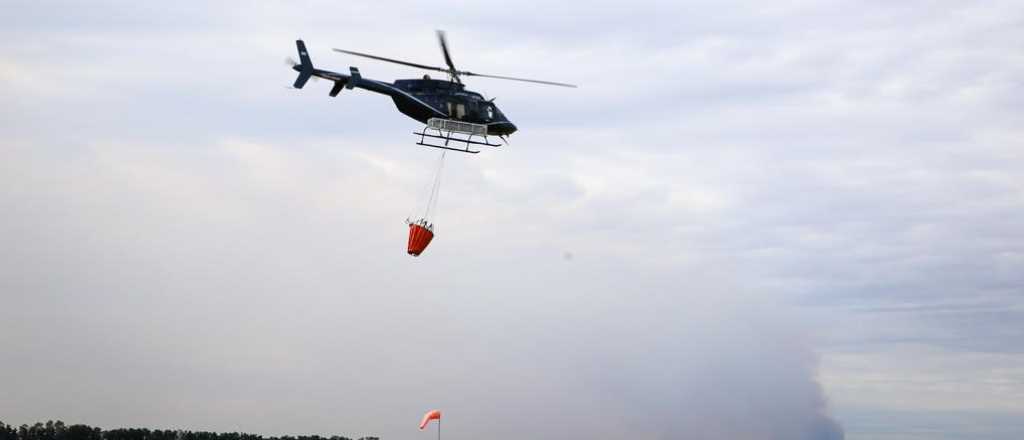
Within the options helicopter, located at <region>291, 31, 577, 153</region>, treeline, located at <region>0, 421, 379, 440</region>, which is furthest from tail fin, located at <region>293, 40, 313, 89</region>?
treeline, located at <region>0, 421, 379, 440</region>

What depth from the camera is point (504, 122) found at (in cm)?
8788

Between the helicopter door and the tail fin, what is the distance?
10.0m

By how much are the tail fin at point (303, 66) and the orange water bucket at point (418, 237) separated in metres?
13.3

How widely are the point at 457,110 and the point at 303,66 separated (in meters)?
11.1

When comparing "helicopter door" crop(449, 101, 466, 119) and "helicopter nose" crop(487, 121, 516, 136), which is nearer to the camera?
"helicopter door" crop(449, 101, 466, 119)

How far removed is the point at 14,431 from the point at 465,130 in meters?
103

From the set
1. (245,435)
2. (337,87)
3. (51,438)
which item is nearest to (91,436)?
(51,438)

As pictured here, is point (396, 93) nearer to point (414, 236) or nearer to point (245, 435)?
point (414, 236)

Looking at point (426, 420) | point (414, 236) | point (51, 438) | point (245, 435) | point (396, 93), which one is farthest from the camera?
point (245, 435)

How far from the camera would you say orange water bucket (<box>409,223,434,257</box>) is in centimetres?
8088

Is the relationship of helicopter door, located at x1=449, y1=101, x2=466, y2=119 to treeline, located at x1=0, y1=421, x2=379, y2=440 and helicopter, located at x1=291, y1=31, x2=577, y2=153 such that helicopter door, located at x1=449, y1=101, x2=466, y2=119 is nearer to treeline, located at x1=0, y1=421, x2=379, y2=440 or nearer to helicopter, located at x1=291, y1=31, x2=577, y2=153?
helicopter, located at x1=291, y1=31, x2=577, y2=153

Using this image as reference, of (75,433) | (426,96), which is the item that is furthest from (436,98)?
(75,433)

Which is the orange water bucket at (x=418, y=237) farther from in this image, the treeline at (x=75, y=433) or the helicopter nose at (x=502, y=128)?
the treeline at (x=75, y=433)

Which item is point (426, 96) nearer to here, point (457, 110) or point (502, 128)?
point (457, 110)
